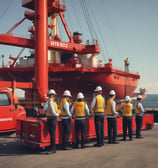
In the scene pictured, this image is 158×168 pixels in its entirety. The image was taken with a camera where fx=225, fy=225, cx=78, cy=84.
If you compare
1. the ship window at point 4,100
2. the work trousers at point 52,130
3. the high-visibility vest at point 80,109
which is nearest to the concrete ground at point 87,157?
the work trousers at point 52,130

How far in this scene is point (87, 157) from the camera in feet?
20.7

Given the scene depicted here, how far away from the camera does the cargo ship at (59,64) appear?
59.1 ft

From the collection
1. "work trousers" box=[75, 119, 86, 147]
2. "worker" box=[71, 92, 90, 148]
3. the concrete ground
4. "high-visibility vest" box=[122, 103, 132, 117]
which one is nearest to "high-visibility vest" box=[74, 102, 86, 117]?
"worker" box=[71, 92, 90, 148]

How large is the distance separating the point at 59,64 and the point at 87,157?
72.0 ft

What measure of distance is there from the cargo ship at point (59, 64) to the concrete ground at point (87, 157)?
1096 cm

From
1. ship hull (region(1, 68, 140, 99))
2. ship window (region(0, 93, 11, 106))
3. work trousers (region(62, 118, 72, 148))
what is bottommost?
work trousers (region(62, 118, 72, 148))

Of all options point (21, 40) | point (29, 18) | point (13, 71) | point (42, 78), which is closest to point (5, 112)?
point (42, 78)

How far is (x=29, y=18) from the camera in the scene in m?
23.6

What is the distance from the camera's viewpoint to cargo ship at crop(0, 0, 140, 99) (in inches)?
709

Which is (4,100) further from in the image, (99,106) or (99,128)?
(99,128)

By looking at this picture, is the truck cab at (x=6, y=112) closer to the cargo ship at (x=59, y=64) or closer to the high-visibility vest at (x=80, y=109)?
the high-visibility vest at (x=80, y=109)

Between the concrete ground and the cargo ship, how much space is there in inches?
431

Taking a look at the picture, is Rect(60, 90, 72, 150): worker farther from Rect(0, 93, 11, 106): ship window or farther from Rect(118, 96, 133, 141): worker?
Rect(0, 93, 11, 106): ship window

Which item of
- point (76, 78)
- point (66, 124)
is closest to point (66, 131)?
point (66, 124)
